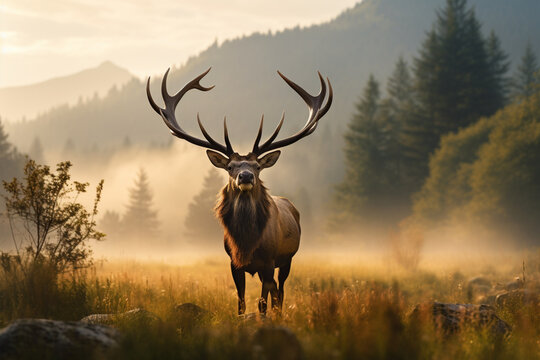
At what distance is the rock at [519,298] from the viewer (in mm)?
8138

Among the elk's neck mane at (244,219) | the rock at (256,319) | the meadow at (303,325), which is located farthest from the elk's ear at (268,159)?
the rock at (256,319)

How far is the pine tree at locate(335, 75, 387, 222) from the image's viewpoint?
41.4m

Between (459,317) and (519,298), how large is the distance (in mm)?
3538

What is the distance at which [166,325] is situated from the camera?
4.58 metres

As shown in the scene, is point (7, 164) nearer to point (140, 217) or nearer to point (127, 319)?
point (140, 217)

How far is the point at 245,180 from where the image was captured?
23.4 feet

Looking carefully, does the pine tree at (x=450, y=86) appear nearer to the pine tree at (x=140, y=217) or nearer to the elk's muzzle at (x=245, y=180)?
the pine tree at (x=140, y=217)

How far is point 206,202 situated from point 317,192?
184ft

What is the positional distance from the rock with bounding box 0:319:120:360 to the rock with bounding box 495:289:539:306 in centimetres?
594

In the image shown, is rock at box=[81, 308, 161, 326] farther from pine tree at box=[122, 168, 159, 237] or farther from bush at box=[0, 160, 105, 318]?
pine tree at box=[122, 168, 159, 237]

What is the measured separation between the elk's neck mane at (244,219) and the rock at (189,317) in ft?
2.69

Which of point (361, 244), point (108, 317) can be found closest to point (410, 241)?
point (108, 317)

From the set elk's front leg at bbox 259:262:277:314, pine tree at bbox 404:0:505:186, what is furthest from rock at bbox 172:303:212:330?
pine tree at bbox 404:0:505:186

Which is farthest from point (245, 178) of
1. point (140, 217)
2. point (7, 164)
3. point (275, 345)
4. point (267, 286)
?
point (140, 217)
